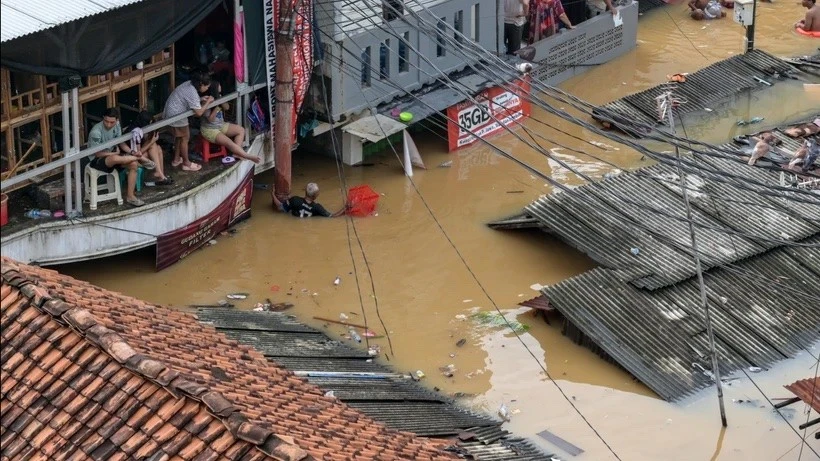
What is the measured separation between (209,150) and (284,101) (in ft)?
4.05

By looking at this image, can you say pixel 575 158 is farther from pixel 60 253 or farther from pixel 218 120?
pixel 60 253

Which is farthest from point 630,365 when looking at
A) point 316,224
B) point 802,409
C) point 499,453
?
point 316,224

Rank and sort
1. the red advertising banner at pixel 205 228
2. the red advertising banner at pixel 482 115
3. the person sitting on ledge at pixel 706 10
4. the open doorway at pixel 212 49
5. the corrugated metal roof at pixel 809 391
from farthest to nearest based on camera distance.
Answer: the person sitting on ledge at pixel 706 10 → the red advertising banner at pixel 482 115 → the open doorway at pixel 212 49 → the red advertising banner at pixel 205 228 → the corrugated metal roof at pixel 809 391

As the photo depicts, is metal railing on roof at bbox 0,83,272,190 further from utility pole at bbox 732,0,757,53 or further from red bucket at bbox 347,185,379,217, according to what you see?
utility pole at bbox 732,0,757,53

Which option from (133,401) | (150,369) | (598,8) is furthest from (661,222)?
(133,401)

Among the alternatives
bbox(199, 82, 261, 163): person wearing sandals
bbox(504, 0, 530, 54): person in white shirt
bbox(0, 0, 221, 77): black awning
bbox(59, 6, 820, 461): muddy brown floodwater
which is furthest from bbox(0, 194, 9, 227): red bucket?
bbox(504, 0, 530, 54): person in white shirt

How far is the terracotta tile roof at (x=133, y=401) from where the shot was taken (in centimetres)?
912

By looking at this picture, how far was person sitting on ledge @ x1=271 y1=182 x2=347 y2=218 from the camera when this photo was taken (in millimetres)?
20781

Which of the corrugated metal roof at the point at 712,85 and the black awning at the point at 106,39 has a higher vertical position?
the black awning at the point at 106,39

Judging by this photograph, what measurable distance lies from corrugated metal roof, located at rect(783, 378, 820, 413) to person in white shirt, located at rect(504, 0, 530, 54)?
10923 millimetres

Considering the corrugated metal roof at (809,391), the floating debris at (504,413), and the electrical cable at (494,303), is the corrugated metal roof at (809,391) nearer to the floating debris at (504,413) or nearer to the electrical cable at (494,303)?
the electrical cable at (494,303)

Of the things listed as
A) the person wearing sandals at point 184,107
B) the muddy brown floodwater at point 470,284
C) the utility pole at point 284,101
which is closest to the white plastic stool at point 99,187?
the muddy brown floodwater at point 470,284

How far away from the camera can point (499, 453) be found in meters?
14.3

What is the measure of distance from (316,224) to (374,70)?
8.37 ft
